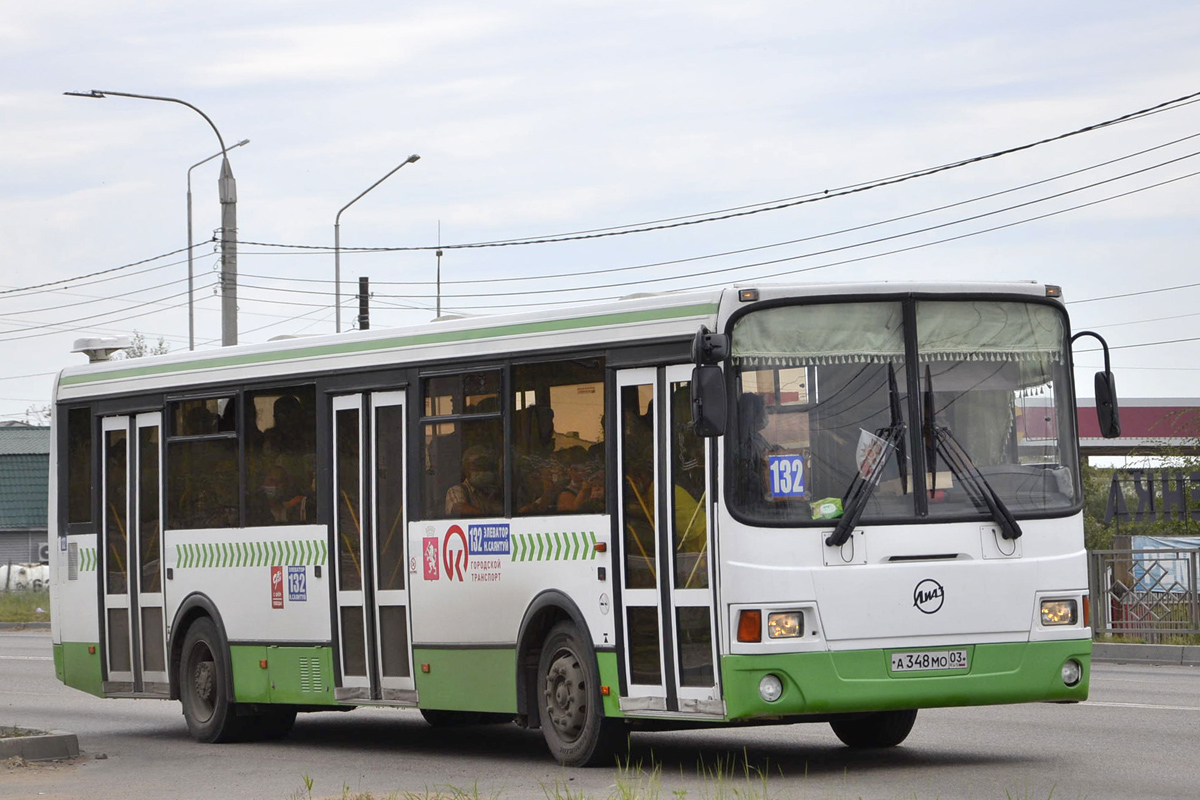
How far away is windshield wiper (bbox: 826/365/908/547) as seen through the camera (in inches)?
417

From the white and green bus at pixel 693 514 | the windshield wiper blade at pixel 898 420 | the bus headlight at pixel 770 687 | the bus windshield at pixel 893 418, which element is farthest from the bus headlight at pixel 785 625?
the windshield wiper blade at pixel 898 420

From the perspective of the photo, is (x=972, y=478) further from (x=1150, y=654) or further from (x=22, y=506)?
(x=22, y=506)

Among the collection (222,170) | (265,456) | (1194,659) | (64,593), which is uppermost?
(222,170)

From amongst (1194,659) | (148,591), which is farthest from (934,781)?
(1194,659)

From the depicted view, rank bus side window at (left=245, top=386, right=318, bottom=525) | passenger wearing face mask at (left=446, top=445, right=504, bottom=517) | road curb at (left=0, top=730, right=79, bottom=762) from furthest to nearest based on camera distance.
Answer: bus side window at (left=245, top=386, right=318, bottom=525) → road curb at (left=0, top=730, right=79, bottom=762) → passenger wearing face mask at (left=446, top=445, right=504, bottom=517)

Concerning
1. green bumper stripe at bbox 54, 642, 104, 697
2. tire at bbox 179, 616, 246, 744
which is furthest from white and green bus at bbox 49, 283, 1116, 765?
green bumper stripe at bbox 54, 642, 104, 697

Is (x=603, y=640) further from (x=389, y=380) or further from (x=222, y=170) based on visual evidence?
(x=222, y=170)

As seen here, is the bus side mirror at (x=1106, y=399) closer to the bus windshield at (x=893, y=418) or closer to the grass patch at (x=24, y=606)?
the bus windshield at (x=893, y=418)

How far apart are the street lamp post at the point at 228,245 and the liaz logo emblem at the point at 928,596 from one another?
16.2 meters

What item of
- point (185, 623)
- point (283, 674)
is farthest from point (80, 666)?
point (283, 674)

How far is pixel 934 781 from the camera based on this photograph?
10.5 m

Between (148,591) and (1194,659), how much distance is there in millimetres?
13127

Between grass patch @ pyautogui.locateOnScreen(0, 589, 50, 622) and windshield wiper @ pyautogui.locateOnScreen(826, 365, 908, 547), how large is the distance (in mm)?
30103

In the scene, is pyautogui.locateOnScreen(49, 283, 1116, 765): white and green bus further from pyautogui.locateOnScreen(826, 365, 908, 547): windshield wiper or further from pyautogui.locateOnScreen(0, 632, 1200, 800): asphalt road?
pyautogui.locateOnScreen(0, 632, 1200, 800): asphalt road
